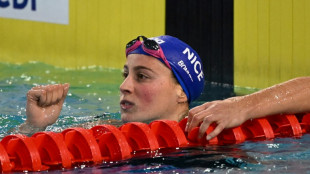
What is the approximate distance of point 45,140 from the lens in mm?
2500

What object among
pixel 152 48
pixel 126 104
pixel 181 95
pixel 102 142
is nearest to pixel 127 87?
pixel 126 104

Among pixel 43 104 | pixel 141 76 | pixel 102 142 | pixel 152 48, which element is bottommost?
pixel 102 142

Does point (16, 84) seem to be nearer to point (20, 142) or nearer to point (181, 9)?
point (181, 9)

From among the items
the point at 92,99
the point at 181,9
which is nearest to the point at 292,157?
the point at 92,99

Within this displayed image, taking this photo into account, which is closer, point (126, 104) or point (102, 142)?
point (102, 142)

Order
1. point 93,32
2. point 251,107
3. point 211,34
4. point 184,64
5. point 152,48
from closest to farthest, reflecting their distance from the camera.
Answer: point 251,107
point 152,48
point 184,64
point 211,34
point 93,32

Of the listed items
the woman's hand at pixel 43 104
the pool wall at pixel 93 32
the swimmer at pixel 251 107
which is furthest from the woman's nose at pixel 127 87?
the pool wall at pixel 93 32

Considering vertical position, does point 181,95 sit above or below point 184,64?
below

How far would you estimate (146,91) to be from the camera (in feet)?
10.3

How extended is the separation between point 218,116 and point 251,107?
0.23 meters

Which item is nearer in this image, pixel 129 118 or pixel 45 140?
pixel 45 140

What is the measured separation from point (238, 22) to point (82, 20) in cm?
160

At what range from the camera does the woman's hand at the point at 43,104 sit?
3252mm

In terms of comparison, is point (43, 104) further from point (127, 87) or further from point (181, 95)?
point (181, 95)
